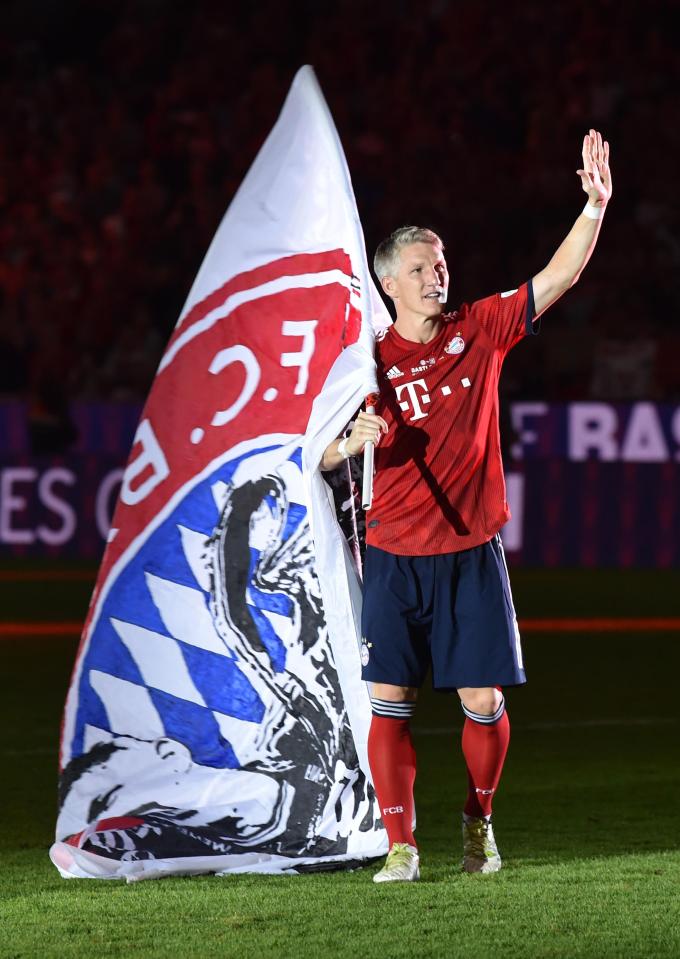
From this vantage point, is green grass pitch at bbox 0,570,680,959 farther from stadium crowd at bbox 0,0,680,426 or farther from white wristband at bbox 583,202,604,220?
stadium crowd at bbox 0,0,680,426

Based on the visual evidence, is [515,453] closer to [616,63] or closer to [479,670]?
[616,63]

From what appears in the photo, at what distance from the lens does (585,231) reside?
15.8ft

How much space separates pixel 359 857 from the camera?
16.5ft

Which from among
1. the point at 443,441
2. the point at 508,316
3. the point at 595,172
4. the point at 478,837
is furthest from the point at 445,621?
the point at 595,172

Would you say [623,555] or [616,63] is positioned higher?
[616,63]

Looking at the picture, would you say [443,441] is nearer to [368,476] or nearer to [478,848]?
[368,476]

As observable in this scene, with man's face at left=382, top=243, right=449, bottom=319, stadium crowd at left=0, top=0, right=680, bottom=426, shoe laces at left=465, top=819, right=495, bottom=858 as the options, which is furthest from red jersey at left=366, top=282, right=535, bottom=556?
stadium crowd at left=0, top=0, right=680, bottom=426

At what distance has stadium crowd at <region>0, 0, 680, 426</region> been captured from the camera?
16.1m

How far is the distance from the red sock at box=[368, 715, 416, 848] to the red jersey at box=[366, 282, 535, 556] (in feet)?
1.72

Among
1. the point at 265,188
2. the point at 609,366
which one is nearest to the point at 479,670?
the point at 265,188

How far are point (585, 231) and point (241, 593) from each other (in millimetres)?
1596

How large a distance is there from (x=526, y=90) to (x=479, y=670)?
45.3ft

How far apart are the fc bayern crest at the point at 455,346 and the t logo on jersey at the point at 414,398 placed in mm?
126

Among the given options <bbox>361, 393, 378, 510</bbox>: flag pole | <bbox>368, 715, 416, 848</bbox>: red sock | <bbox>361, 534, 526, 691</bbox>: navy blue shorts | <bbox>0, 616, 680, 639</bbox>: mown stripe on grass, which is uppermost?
<bbox>361, 393, 378, 510</bbox>: flag pole
